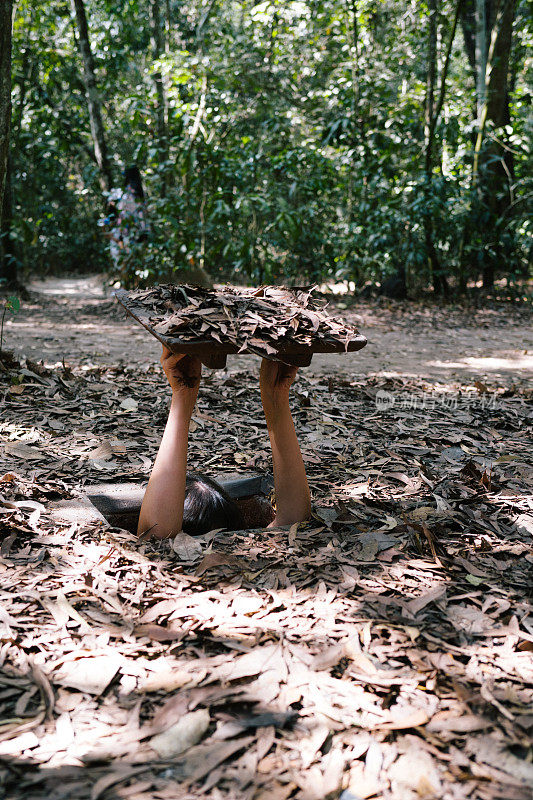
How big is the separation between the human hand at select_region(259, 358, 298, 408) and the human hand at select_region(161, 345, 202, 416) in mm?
253

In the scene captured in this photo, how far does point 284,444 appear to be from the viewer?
2404mm

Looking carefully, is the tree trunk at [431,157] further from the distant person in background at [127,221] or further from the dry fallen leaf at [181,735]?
the dry fallen leaf at [181,735]

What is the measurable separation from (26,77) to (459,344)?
28.2 ft

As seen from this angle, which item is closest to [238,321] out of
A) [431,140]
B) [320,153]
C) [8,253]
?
[8,253]

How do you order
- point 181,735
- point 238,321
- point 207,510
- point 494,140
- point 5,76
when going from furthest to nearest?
1. point 494,140
2. point 5,76
3. point 207,510
4. point 238,321
5. point 181,735

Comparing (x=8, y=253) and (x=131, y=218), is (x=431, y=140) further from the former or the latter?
(x=8, y=253)

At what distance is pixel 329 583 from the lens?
2008mm

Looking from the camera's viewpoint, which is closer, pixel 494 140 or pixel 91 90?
pixel 494 140

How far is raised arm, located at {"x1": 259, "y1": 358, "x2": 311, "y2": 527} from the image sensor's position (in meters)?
2.38

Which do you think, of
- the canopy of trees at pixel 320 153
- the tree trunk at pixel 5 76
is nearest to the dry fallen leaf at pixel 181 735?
the tree trunk at pixel 5 76

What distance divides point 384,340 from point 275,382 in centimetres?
494

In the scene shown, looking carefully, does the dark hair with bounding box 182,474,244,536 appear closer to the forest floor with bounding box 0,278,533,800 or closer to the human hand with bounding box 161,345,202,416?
the forest floor with bounding box 0,278,533,800

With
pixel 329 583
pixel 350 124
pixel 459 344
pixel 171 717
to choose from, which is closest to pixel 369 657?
pixel 329 583

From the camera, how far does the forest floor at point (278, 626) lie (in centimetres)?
130
